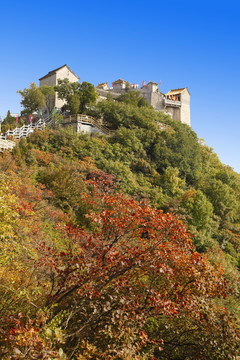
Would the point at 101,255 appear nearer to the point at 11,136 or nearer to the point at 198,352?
the point at 198,352

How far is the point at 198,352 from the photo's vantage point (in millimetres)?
5879

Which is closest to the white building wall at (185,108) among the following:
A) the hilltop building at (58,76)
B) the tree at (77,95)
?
the hilltop building at (58,76)

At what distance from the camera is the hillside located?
5355 millimetres

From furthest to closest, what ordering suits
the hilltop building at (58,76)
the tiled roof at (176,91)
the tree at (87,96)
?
1. the tiled roof at (176,91)
2. the hilltop building at (58,76)
3. the tree at (87,96)

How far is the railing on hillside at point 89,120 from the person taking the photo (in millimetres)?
26644

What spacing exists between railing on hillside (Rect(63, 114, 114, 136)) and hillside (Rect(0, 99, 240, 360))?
5.65ft

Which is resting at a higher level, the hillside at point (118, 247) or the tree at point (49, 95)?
the tree at point (49, 95)

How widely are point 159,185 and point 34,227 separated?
51.4 ft

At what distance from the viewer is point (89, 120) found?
89.1 ft

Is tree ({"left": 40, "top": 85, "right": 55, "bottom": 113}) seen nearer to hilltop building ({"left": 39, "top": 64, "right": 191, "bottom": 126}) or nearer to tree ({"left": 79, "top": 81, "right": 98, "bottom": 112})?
tree ({"left": 79, "top": 81, "right": 98, "bottom": 112})

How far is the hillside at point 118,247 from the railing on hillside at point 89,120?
5.65 feet

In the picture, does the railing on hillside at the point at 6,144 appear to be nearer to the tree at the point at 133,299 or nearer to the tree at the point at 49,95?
the tree at the point at 133,299

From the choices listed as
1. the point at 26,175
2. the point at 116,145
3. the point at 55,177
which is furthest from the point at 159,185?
the point at 26,175

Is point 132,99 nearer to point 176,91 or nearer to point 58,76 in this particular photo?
point 58,76
